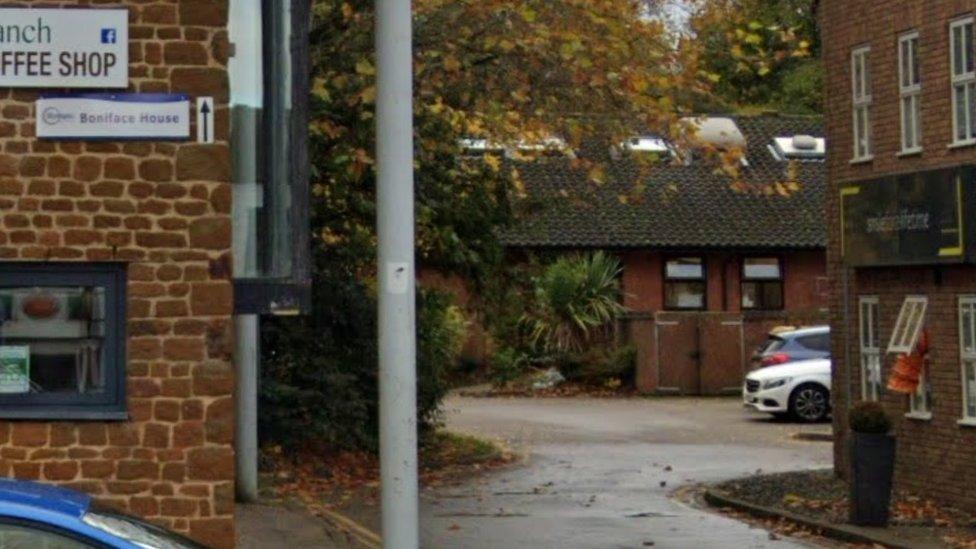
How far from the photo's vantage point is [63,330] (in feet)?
43.8

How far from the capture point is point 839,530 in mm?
19062

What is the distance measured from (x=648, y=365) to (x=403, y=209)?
3265 cm

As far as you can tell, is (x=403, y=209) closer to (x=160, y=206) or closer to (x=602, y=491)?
(x=160, y=206)

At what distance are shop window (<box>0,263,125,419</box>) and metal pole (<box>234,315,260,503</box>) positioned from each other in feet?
22.4

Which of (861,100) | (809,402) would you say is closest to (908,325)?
(861,100)

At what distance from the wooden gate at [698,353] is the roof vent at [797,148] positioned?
8365 millimetres

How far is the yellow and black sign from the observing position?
20.5 meters

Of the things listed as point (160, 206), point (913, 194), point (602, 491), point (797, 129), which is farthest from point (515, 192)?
point (797, 129)

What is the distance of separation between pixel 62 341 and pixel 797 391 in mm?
24608

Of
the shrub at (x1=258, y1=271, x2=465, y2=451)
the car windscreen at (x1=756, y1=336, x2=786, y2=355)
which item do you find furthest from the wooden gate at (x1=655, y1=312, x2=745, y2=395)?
the shrub at (x1=258, y1=271, x2=465, y2=451)

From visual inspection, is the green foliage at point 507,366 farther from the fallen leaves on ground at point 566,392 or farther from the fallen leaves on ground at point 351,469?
the fallen leaves on ground at point 351,469

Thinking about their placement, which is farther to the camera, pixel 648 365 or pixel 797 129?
pixel 797 129

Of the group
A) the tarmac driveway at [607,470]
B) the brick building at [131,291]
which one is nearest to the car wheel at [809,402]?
the tarmac driveway at [607,470]

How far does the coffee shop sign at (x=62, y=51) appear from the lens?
13.3 m
